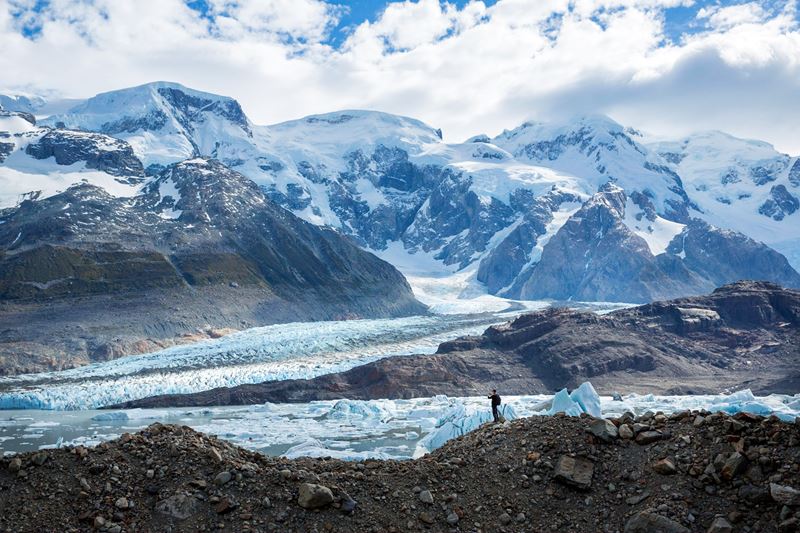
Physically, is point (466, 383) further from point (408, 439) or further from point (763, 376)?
point (408, 439)

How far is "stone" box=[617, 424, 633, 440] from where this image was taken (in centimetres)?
1646

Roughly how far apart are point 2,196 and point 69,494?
649 feet

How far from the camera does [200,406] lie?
3440 inches

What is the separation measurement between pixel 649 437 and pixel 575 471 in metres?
1.79

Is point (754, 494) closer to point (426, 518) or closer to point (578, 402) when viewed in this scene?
point (426, 518)

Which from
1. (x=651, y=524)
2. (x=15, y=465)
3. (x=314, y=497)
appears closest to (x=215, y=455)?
(x=314, y=497)

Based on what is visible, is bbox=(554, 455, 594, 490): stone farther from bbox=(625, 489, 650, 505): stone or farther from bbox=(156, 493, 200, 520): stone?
bbox=(156, 493, 200, 520): stone

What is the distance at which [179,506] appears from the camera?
14.6 m

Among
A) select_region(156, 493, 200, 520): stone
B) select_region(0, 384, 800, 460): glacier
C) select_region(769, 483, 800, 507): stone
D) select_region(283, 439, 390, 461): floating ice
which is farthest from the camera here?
select_region(0, 384, 800, 460): glacier

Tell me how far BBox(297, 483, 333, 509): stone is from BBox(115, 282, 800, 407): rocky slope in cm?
7724

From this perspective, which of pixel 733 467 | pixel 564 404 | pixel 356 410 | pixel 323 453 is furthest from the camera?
pixel 356 410

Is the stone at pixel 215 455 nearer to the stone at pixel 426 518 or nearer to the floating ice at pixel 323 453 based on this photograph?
the stone at pixel 426 518

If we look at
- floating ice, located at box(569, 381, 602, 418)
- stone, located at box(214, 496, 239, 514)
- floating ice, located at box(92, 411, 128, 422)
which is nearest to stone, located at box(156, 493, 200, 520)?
stone, located at box(214, 496, 239, 514)

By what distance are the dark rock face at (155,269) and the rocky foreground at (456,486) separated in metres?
106
